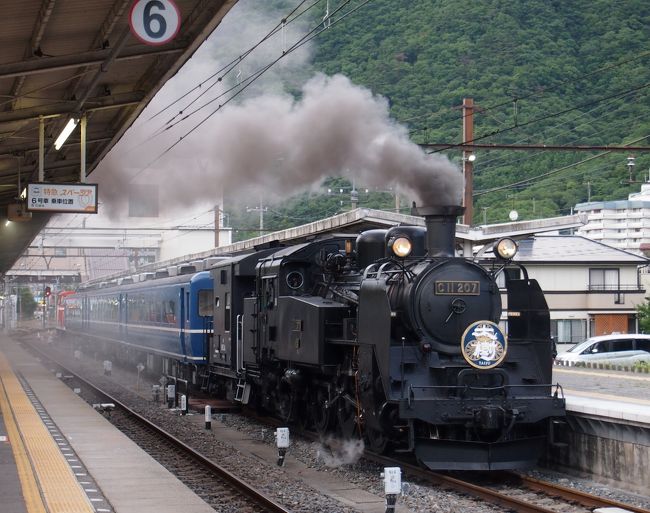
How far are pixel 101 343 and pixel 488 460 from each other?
99.2ft

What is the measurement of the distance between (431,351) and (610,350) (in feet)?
60.3

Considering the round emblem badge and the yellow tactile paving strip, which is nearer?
the yellow tactile paving strip

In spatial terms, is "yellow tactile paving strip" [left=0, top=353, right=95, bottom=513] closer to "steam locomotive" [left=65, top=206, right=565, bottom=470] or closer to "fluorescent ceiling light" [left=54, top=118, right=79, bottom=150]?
"steam locomotive" [left=65, top=206, right=565, bottom=470]

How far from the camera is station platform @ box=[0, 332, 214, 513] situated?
887 cm

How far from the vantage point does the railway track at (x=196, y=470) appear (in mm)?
9967

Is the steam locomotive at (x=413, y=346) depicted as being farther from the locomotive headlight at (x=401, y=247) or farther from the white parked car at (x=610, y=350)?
the white parked car at (x=610, y=350)

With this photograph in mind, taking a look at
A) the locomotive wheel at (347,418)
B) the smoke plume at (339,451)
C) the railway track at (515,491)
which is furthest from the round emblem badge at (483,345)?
the smoke plume at (339,451)

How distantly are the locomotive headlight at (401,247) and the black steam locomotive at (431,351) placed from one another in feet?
0.04

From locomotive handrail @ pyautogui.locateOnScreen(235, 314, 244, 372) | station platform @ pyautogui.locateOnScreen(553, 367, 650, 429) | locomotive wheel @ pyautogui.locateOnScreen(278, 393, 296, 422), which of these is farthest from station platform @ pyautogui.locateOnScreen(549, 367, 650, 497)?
locomotive handrail @ pyautogui.locateOnScreen(235, 314, 244, 372)

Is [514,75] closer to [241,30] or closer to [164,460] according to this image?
[241,30]

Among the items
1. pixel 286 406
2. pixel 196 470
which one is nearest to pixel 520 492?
pixel 196 470

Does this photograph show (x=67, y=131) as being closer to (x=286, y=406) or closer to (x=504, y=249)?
(x=286, y=406)

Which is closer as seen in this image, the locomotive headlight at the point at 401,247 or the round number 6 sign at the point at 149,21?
the round number 6 sign at the point at 149,21

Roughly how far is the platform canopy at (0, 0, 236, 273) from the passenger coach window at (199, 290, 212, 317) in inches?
143
